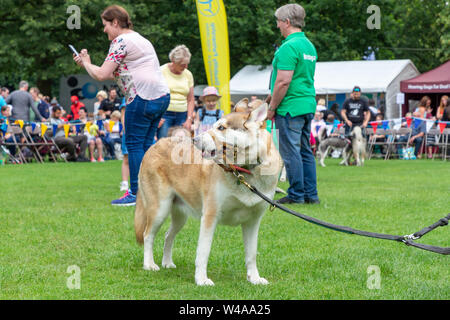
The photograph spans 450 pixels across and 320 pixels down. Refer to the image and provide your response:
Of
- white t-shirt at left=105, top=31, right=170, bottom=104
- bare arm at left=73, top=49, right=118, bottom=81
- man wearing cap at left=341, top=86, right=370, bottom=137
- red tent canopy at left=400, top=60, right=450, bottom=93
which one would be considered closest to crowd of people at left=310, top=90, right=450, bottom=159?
A: red tent canopy at left=400, top=60, right=450, bottom=93

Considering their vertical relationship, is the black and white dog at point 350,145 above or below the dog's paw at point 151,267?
below

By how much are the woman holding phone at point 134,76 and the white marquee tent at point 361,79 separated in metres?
18.6

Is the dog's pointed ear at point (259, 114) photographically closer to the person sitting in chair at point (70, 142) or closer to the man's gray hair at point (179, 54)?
the man's gray hair at point (179, 54)

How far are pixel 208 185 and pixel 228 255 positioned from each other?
119 centimetres

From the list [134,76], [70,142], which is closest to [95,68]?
[134,76]

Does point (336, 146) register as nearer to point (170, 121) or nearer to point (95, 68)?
point (170, 121)

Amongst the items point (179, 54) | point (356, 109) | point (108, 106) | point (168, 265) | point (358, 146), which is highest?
point (179, 54)

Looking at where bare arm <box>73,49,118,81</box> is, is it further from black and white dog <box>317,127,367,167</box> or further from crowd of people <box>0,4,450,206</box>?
black and white dog <box>317,127,367,167</box>

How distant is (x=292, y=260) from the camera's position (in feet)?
15.9

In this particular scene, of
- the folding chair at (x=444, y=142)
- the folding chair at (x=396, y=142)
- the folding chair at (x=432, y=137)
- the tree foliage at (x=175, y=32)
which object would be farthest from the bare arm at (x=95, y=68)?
the tree foliage at (x=175, y=32)

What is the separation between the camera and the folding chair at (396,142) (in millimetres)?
20763

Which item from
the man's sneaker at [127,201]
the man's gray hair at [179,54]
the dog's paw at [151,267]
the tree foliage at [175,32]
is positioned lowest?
the man's sneaker at [127,201]

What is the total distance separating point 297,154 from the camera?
7594mm
